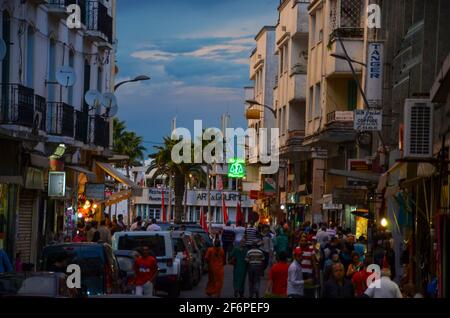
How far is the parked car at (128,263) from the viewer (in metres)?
27.7

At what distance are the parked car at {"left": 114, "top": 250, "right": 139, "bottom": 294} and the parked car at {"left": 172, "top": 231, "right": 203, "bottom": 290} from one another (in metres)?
7.43

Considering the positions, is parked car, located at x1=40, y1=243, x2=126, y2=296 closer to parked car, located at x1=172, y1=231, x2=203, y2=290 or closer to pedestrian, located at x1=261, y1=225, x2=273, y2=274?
parked car, located at x1=172, y1=231, x2=203, y2=290

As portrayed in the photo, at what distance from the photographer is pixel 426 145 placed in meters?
26.7

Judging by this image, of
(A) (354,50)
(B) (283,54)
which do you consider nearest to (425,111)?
(A) (354,50)

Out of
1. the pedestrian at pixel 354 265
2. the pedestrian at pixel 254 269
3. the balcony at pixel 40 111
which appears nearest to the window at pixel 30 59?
the balcony at pixel 40 111

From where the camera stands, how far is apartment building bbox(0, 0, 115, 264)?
3241 cm

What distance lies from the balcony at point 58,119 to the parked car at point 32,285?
1935 centimetres

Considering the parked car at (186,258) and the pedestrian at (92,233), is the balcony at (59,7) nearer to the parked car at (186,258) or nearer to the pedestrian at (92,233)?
the pedestrian at (92,233)

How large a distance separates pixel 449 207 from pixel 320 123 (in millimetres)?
31766

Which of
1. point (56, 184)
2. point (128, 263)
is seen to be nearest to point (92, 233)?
point (56, 184)

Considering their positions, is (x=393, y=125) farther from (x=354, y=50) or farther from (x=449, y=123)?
(x=449, y=123)

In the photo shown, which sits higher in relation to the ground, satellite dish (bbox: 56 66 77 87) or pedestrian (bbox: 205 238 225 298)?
satellite dish (bbox: 56 66 77 87)

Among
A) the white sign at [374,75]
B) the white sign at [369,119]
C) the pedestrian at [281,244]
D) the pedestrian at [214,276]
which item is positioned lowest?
the pedestrian at [214,276]

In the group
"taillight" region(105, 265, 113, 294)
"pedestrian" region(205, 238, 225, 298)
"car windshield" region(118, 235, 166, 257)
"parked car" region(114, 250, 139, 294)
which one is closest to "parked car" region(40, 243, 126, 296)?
"taillight" region(105, 265, 113, 294)
